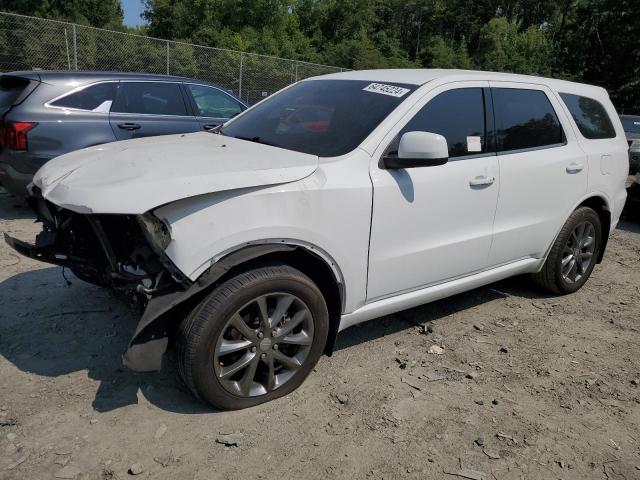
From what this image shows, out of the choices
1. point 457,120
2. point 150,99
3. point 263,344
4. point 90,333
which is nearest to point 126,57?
point 150,99

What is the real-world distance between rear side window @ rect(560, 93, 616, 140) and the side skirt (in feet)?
4.10

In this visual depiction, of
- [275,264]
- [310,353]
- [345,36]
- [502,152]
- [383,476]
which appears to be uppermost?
[345,36]

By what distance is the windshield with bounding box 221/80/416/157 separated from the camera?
313 centimetres

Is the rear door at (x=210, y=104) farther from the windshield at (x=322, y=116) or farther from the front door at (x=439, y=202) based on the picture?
the front door at (x=439, y=202)

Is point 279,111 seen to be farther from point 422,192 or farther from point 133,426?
point 133,426

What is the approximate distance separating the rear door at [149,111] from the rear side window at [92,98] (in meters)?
0.08

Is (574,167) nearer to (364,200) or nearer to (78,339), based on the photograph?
(364,200)

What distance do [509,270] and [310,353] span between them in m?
1.94

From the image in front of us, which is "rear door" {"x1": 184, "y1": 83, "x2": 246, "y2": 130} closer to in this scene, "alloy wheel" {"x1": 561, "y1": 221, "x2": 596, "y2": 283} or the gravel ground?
the gravel ground

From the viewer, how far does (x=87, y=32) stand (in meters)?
13.7

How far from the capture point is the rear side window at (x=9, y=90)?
18.3 ft

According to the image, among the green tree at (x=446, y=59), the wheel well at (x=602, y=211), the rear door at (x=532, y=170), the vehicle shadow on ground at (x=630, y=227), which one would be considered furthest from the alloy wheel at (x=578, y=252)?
the green tree at (x=446, y=59)

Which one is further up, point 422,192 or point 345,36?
point 345,36

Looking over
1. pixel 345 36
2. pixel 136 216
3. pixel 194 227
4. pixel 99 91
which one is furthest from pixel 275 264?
pixel 345 36
